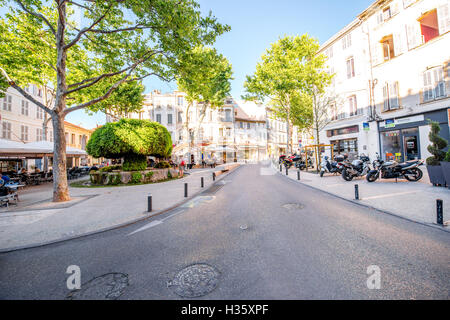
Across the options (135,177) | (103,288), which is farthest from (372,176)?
(135,177)

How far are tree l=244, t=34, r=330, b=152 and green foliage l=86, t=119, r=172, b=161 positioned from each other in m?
13.2

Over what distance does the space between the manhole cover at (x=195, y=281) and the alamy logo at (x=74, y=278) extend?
4.37 feet

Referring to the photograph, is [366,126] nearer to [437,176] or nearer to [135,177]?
[437,176]

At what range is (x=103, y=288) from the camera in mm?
2459

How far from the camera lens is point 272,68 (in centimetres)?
2025

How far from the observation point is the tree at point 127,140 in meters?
11.3

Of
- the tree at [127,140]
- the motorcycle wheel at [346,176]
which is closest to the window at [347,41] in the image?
→ the motorcycle wheel at [346,176]

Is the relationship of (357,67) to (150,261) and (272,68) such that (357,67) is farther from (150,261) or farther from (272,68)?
(150,261)

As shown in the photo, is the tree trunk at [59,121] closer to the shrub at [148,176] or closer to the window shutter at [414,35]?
the shrub at [148,176]

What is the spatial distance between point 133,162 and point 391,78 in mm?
22032

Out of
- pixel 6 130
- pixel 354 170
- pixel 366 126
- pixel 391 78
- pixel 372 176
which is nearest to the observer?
pixel 372 176

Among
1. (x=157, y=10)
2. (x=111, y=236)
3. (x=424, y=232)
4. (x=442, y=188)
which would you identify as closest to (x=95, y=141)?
(x=157, y=10)

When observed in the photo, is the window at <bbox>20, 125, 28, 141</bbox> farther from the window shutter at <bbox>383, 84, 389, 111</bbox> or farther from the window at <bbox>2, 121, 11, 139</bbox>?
the window shutter at <bbox>383, 84, 389, 111</bbox>
